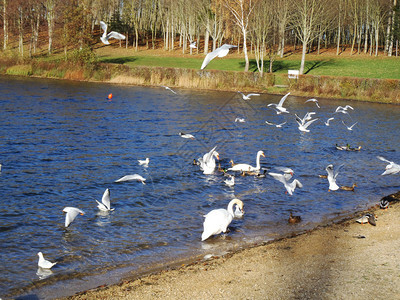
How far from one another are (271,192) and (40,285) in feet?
30.6

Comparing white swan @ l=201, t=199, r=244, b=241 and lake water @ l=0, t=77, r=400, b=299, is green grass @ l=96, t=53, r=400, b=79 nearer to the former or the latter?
lake water @ l=0, t=77, r=400, b=299

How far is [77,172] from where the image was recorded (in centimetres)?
1841

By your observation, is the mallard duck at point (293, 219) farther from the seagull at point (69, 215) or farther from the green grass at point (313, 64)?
the green grass at point (313, 64)

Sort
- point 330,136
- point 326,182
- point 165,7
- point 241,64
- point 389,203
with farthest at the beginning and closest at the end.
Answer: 1. point 165,7
2. point 241,64
3. point 330,136
4. point 326,182
5. point 389,203

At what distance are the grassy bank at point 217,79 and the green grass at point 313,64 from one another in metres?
2.48

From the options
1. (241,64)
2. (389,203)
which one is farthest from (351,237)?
(241,64)

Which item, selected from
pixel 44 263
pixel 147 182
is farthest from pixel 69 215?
pixel 147 182

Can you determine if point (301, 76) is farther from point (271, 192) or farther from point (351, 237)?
point (351, 237)

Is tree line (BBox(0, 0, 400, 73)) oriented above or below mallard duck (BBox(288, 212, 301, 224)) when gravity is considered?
above

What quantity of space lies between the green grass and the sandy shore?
158 feet

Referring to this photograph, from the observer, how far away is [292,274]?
9.42m

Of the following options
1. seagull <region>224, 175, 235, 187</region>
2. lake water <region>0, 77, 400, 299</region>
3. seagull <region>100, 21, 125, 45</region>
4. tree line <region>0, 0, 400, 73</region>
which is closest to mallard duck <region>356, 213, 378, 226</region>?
lake water <region>0, 77, 400, 299</region>

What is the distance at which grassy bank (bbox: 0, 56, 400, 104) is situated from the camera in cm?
4559

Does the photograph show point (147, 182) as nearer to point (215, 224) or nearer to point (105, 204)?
point (105, 204)
